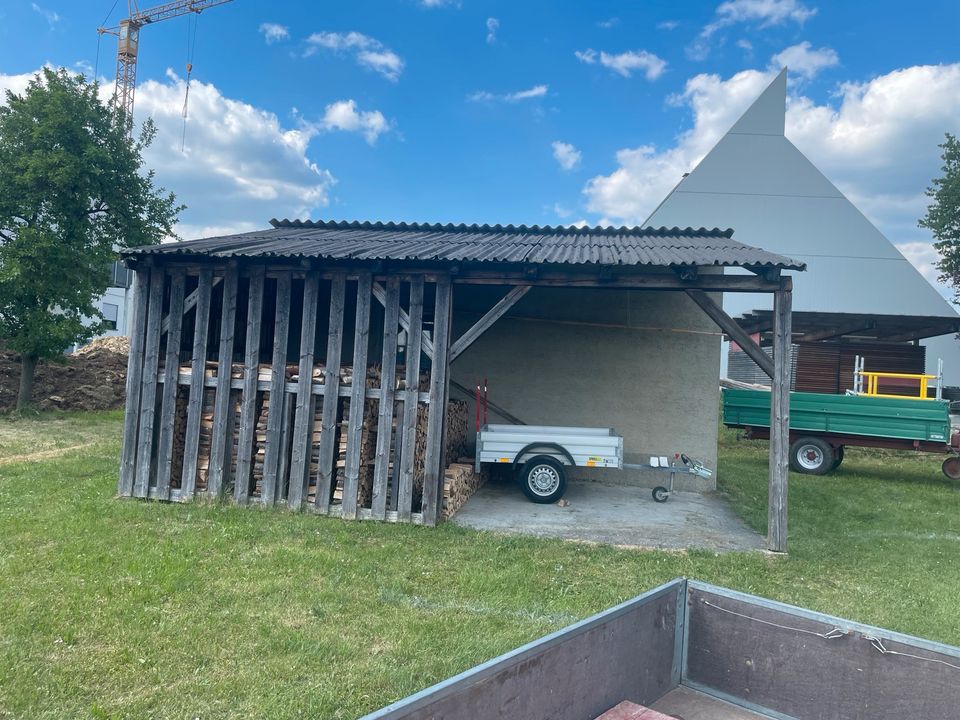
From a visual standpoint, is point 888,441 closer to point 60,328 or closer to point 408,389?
point 408,389

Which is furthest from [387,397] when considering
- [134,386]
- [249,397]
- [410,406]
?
[134,386]

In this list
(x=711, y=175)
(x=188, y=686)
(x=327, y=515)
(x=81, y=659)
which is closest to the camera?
(x=188, y=686)

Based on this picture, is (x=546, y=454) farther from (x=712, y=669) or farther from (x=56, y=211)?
(x=56, y=211)

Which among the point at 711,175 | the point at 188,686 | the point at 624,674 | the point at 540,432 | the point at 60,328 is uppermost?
the point at 711,175

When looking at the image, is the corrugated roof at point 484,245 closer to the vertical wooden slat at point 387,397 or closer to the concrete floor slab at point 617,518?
the vertical wooden slat at point 387,397

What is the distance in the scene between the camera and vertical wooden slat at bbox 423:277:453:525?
732 centimetres

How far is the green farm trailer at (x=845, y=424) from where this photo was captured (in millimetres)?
11500

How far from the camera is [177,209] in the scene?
1742cm

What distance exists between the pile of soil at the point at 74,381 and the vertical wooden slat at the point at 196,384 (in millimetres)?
11072

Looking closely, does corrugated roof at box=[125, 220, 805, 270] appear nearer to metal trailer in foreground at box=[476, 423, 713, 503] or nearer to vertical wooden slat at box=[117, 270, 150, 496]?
vertical wooden slat at box=[117, 270, 150, 496]

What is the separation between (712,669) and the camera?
9.84ft

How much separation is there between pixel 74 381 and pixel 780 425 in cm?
1841

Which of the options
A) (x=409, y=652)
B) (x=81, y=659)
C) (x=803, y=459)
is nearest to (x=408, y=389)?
(x=409, y=652)

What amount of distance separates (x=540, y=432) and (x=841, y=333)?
922 cm
